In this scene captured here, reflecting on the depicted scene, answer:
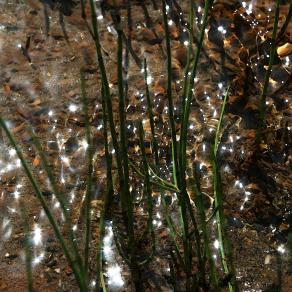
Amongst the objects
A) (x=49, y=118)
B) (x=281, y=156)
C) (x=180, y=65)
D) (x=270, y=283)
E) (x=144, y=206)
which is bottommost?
(x=270, y=283)

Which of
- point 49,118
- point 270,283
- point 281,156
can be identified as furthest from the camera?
point 49,118

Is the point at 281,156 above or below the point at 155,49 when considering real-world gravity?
below

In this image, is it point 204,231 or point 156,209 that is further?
point 156,209

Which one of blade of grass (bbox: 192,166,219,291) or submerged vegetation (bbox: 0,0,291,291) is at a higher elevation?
submerged vegetation (bbox: 0,0,291,291)

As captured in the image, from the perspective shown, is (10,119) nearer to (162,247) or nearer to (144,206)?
(144,206)

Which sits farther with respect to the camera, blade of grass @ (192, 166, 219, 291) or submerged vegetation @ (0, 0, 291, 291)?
submerged vegetation @ (0, 0, 291, 291)

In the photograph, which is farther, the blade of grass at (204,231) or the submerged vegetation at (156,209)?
the submerged vegetation at (156,209)

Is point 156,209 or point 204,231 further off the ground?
point 156,209

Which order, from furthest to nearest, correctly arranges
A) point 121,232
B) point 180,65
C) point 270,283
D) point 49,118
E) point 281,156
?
1. point 180,65
2. point 49,118
3. point 281,156
4. point 121,232
5. point 270,283

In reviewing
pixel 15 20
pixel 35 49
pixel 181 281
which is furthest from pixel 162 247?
pixel 15 20

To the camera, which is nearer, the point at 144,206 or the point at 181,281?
the point at 181,281

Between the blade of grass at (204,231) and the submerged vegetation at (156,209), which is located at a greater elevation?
the submerged vegetation at (156,209)
